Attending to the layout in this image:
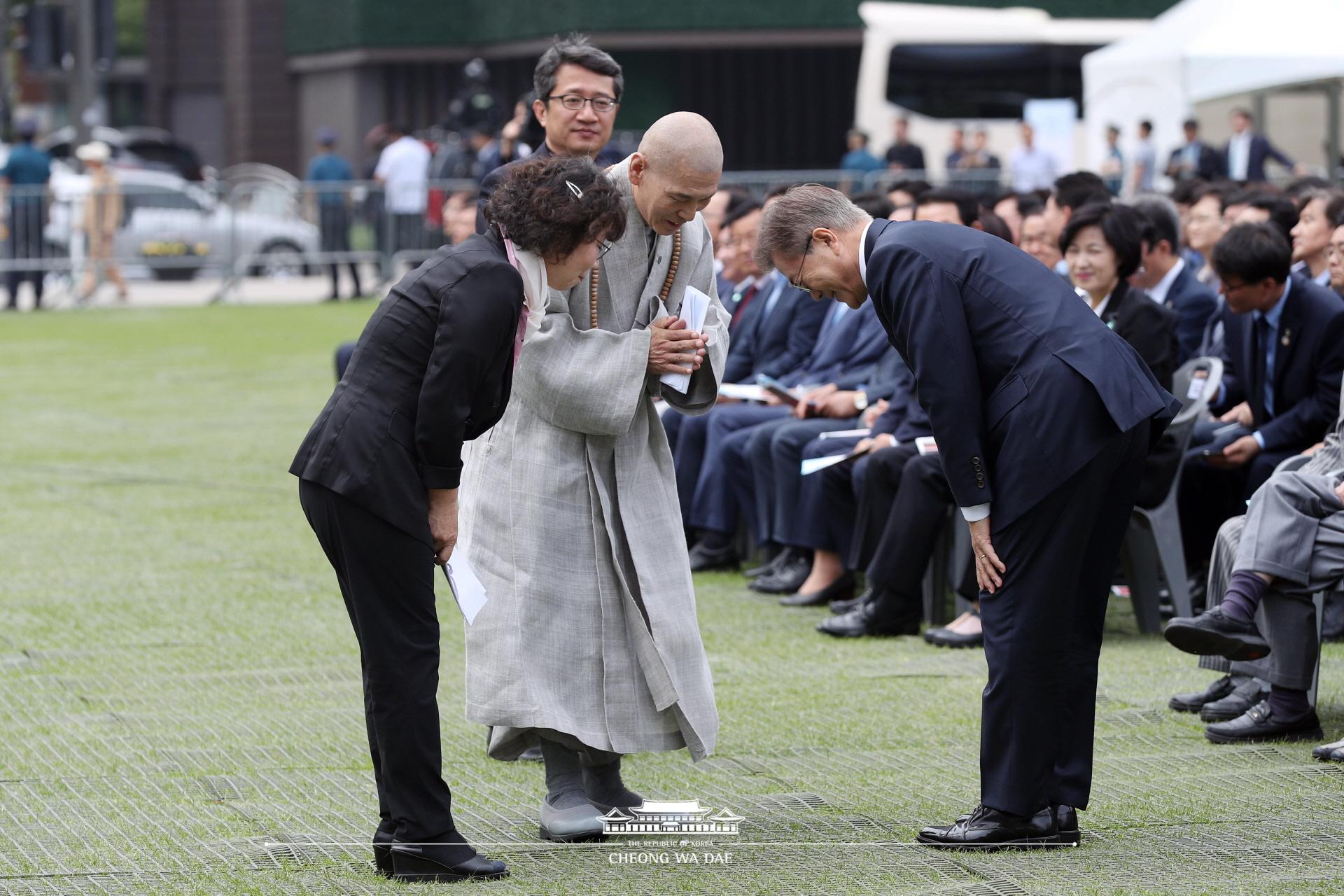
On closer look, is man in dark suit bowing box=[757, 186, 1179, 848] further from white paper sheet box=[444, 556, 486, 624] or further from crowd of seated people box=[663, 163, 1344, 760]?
white paper sheet box=[444, 556, 486, 624]

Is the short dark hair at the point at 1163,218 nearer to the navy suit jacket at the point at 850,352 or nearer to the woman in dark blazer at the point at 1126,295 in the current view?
the woman in dark blazer at the point at 1126,295

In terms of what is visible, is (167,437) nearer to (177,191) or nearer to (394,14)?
(177,191)

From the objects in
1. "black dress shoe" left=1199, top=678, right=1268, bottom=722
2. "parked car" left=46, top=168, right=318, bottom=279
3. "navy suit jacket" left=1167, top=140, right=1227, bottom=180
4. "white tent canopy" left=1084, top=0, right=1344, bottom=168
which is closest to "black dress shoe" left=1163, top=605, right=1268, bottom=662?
"black dress shoe" left=1199, top=678, right=1268, bottom=722

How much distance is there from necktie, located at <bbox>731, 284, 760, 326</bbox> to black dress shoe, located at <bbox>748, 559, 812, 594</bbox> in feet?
4.59

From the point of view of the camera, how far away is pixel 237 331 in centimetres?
2005

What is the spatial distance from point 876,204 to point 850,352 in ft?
3.54

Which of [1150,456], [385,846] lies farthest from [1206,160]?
[385,846]

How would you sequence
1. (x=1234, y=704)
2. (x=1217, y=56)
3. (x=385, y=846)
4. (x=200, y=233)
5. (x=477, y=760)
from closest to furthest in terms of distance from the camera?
(x=385, y=846), (x=477, y=760), (x=1234, y=704), (x=1217, y=56), (x=200, y=233)

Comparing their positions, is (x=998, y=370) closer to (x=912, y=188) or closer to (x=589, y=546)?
(x=589, y=546)

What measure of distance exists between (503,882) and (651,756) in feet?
4.27

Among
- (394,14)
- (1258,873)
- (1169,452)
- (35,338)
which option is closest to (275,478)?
(1169,452)

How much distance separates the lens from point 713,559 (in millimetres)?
8953

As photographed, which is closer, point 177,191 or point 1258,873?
point 1258,873

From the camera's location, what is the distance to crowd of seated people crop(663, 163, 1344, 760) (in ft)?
18.7
